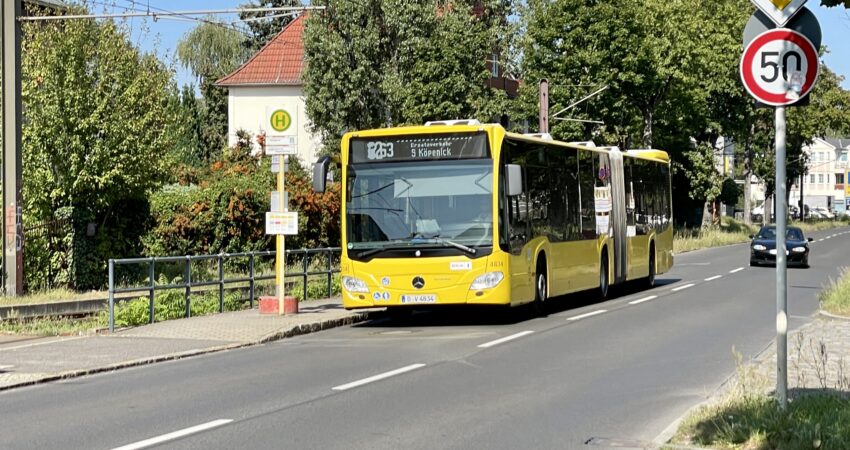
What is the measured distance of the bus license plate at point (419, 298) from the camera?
1830cm

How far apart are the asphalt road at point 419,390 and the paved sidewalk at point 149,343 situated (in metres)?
0.38

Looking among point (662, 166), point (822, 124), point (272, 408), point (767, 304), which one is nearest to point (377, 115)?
point (662, 166)

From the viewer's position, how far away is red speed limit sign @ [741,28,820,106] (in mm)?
8508

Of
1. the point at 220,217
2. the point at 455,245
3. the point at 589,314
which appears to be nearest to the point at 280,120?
the point at 455,245

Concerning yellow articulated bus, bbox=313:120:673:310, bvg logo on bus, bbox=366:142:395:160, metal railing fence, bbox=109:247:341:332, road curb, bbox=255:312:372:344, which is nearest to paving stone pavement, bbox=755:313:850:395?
yellow articulated bus, bbox=313:120:673:310

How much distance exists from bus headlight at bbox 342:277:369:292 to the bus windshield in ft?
1.75

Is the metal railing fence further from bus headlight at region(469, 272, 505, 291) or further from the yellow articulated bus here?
bus headlight at region(469, 272, 505, 291)

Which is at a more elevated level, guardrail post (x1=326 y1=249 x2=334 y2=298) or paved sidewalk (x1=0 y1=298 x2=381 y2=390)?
guardrail post (x1=326 y1=249 x2=334 y2=298)

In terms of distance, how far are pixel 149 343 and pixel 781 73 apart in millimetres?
10580

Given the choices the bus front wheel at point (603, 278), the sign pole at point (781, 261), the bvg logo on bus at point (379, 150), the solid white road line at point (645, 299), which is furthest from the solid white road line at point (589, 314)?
the sign pole at point (781, 261)

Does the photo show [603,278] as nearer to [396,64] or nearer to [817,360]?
[817,360]

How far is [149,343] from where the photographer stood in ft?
53.9

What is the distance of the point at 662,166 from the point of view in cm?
3172

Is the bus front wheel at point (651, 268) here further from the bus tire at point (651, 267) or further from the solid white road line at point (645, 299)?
the solid white road line at point (645, 299)
